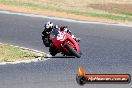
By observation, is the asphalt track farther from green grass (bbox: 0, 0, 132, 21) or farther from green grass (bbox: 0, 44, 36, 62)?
green grass (bbox: 0, 0, 132, 21)

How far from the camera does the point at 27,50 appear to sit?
85.2 feet

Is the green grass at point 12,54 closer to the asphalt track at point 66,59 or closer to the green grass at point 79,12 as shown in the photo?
the asphalt track at point 66,59

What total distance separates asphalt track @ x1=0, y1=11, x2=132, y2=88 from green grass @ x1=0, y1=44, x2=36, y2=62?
1.00 metres

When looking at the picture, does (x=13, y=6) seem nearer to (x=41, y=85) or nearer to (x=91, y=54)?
(x=91, y=54)

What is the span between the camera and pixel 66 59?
24234 millimetres

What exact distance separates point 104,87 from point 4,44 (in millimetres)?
9712

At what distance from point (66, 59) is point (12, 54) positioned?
6.87 ft

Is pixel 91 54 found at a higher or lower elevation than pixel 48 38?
lower

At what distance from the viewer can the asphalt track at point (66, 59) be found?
770 inches

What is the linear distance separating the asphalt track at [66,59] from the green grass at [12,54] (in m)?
1.00

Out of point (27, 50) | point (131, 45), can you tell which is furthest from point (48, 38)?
point (131, 45)

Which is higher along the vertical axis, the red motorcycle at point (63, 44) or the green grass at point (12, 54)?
the red motorcycle at point (63, 44)

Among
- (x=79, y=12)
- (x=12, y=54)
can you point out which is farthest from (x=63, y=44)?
(x=79, y=12)

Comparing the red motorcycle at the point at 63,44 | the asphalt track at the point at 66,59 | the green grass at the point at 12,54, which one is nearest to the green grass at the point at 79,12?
the asphalt track at the point at 66,59
